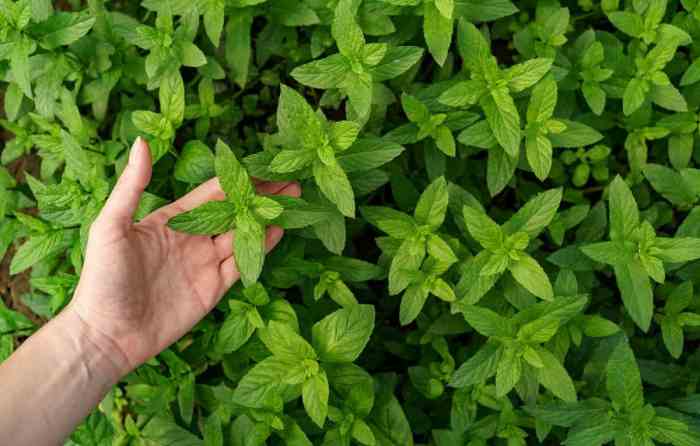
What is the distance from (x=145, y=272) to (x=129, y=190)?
1.15ft

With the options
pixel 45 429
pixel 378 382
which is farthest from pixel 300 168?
pixel 45 429

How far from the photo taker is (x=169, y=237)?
261 cm

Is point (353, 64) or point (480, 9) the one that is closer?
point (353, 64)

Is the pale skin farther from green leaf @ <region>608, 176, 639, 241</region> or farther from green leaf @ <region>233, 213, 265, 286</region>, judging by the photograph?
green leaf @ <region>608, 176, 639, 241</region>

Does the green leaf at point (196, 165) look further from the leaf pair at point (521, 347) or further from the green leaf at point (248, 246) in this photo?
the leaf pair at point (521, 347)

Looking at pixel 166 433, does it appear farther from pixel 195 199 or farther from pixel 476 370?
pixel 476 370

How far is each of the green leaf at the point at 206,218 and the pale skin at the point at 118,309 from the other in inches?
6.8

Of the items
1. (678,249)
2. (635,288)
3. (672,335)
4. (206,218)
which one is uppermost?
(206,218)

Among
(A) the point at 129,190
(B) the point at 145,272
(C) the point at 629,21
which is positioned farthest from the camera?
(C) the point at 629,21

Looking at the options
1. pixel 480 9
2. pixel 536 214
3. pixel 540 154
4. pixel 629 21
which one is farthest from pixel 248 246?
pixel 629 21

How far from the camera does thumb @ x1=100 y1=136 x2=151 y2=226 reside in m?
2.31

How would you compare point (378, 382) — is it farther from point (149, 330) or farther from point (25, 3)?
point (25, 3)

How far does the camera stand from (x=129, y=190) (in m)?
2.31

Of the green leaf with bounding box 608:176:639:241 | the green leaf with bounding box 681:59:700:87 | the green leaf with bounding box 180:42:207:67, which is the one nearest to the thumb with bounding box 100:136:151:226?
the green leaf with bounding box 180:42:207:67
